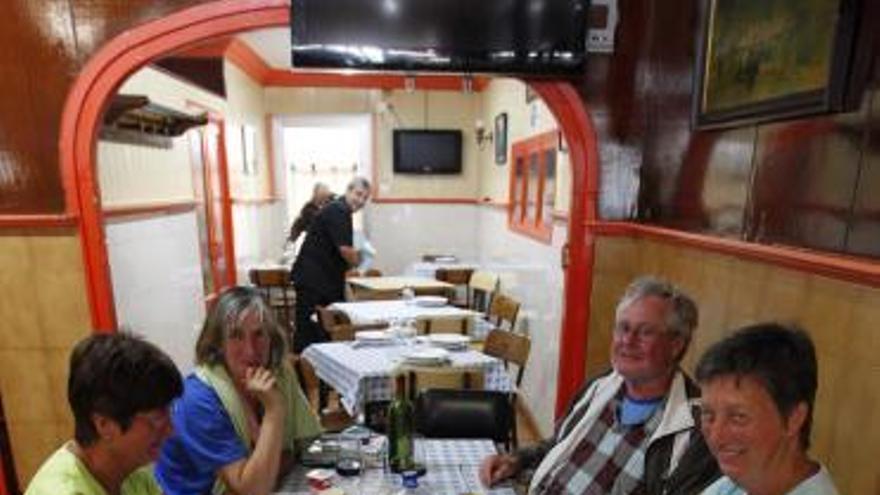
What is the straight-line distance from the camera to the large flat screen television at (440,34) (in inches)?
94.4

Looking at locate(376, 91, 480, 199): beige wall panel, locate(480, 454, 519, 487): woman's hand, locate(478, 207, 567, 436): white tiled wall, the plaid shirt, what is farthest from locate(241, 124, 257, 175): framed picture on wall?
the plaid shirt

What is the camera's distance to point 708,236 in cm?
191

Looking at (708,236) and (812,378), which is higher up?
(708,236)

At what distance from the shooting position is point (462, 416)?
228 cm

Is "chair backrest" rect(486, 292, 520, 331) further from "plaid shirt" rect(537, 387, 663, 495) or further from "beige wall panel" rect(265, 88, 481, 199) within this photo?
"beige wall panel" rect(265, 88, 481, 199)

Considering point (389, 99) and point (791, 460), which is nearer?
point (791, 460)

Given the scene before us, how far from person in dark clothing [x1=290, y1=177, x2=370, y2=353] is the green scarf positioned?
2531 millimetres

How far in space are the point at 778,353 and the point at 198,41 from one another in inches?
94.1

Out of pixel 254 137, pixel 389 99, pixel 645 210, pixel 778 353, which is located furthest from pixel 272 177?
pixel 778 353

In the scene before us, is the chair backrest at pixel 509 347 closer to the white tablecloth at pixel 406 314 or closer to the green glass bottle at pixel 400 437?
the white tablecloth at pixel 406 314

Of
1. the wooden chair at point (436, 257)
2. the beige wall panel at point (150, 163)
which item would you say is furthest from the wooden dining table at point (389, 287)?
the beige wall panel at point (150, 163)

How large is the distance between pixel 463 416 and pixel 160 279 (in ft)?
7.54

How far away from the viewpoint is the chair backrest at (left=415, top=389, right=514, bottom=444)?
7.43ft

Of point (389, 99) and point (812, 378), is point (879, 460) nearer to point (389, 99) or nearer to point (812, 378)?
point (812, 378)
